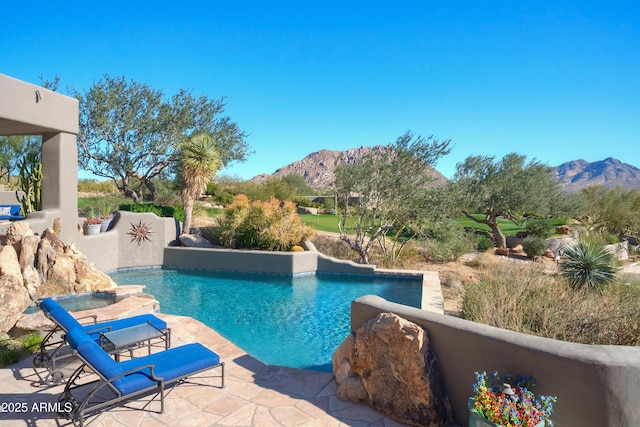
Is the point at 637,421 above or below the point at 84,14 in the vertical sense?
below

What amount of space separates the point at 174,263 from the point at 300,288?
5.91 metres

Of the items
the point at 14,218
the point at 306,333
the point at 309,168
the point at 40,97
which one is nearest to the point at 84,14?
the point at 40,97

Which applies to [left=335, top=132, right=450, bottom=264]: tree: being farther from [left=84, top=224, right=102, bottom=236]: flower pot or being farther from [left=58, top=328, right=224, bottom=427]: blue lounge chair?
[left=58, top=328, right=224, bottom=427]: blue lounge chair

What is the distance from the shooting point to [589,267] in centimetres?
952

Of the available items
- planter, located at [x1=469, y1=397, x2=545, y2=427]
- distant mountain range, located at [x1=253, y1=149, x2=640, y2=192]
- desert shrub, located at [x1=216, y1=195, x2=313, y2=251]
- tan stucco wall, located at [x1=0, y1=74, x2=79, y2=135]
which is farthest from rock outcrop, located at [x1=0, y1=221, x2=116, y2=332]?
distant mountain range, located at [x1=253, y1=149, x2=640, y2=192]

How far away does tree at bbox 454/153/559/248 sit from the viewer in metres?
22.8

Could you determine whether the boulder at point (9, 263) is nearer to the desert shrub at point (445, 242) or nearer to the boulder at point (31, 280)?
the boulder at point (31, 280)

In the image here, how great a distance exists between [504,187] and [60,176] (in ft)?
72.5

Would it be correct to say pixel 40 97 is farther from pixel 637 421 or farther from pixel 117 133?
pixel 117 133

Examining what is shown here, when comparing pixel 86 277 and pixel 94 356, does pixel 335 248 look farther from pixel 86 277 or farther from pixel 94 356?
pixel 94 356

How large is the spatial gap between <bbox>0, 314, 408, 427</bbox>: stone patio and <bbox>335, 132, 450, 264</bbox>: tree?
35.1ft

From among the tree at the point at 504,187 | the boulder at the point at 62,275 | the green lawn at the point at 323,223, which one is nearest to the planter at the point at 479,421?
the boulder at the point at 62,275

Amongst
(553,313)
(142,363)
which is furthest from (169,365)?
(553,313)

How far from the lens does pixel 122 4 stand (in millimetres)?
14852
